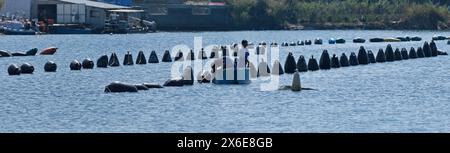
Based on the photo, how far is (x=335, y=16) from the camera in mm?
196250

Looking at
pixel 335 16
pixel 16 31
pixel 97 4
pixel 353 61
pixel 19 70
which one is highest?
pixel 97 4

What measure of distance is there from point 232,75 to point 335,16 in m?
143

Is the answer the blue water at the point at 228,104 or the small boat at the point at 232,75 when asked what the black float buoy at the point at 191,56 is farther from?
the small boat at the point at 232,75

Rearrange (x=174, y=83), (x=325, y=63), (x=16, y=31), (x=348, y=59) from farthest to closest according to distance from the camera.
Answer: (x=16, y=31)
(x=348, y=59)
(x=325, y=63)
(x=174, y=83)

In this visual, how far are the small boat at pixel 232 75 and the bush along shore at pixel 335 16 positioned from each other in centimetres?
13446

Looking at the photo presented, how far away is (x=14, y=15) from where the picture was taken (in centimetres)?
15238

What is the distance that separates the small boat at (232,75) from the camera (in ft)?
178

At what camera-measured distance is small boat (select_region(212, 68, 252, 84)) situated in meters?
54.3

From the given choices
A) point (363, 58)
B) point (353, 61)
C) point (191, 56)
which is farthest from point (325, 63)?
point (191, 56)

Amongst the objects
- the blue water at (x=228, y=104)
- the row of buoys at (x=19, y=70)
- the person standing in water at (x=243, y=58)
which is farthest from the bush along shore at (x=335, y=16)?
the person standing in water at (x=243, y=58)

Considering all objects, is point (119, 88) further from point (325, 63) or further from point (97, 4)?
point (97, 4)
